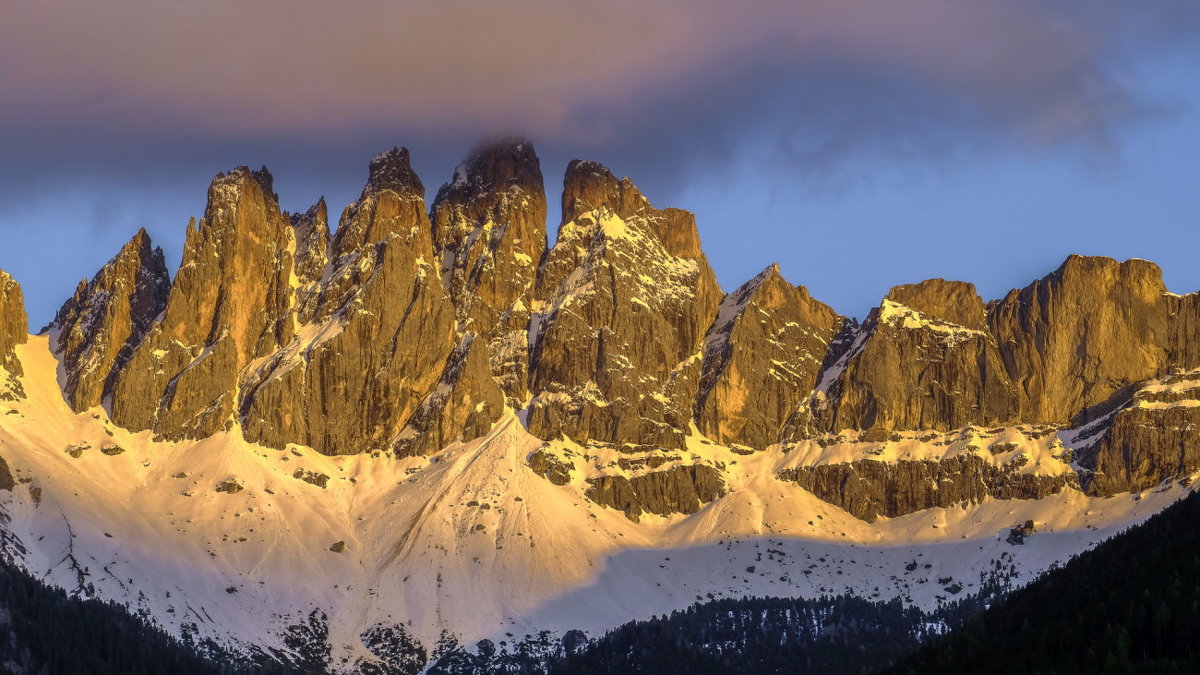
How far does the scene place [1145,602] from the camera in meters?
185

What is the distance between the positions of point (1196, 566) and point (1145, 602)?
7.89 meters

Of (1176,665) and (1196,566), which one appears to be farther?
(1196,566)

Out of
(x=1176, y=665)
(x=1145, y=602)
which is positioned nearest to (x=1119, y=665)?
(x=1176, y=665)

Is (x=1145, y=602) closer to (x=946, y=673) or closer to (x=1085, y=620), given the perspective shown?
(x=1085, y=620)

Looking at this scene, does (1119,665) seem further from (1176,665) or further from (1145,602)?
(1145,602)

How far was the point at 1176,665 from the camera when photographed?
16475cm

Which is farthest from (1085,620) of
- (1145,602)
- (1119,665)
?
(1119,665)

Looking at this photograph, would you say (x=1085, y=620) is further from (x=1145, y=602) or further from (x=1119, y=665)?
(x=1119, y=665)

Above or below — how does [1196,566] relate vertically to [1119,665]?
above

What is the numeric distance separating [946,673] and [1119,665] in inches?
836

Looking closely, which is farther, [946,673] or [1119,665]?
[946,673]

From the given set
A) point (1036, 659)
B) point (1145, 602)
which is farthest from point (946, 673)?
point (1145, 602)

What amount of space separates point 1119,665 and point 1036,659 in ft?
42.9

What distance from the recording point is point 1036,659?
18188cm
